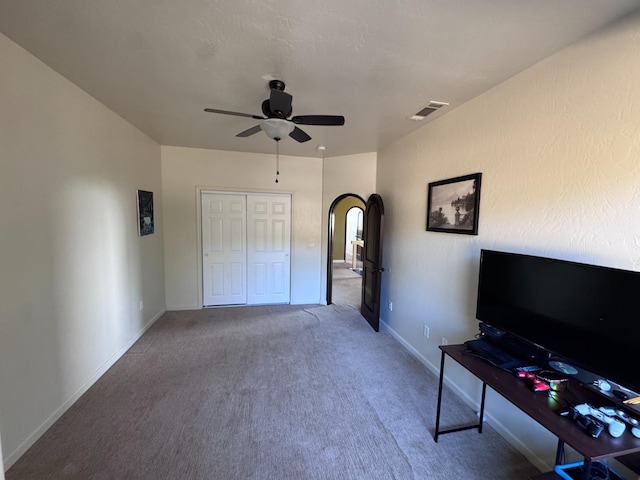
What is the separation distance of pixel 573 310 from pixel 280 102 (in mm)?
2163

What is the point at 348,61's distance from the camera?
72.2 inches

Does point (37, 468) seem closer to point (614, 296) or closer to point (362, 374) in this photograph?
point (362, 374)

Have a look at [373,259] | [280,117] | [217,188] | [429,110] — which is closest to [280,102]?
[280,117]

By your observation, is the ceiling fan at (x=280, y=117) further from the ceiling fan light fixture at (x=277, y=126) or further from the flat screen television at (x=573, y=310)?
the flat screen television at (x=573, y=310)

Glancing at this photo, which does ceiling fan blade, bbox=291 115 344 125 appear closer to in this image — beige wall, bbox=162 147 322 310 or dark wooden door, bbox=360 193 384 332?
dark wooden door, bbox=360 193 384 332

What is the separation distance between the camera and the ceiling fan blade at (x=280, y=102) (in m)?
1.91

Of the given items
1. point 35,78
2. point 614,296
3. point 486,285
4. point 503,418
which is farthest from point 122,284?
point 614,296

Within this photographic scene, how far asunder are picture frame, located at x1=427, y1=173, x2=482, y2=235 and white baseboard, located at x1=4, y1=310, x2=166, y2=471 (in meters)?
3.53

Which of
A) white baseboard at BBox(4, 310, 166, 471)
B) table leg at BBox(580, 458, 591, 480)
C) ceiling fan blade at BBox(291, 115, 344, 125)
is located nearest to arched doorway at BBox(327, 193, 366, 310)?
ceiling fan blade at BBox(291, 115, 344, 125)

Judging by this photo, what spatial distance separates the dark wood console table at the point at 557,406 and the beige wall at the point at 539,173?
0.52 m

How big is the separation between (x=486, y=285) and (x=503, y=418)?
1.00 meters

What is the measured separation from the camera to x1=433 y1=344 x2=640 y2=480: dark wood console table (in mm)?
1094

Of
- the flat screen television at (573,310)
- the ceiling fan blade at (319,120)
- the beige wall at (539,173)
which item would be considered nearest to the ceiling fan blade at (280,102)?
the ceiling fan blade at (319,120)

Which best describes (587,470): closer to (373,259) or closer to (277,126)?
(277,126)
